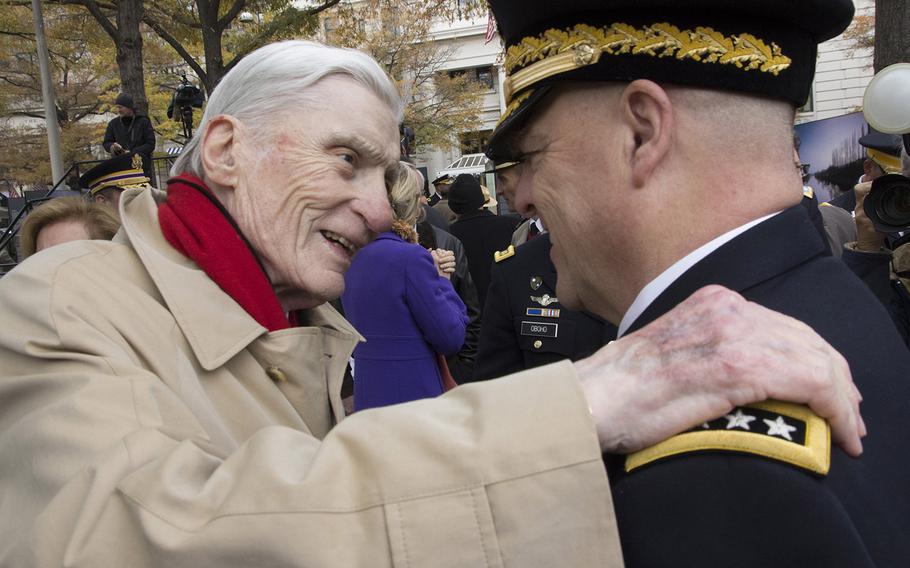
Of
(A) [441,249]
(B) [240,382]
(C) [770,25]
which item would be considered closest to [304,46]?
(B) [240,382]

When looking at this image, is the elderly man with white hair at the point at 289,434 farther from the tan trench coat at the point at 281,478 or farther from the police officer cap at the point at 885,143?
the police officer cap at the point at 885,143

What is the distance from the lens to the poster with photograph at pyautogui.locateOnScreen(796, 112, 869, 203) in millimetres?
10125

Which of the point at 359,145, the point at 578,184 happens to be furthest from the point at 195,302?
the point at 578,184

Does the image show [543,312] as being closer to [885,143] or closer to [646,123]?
[646,123]

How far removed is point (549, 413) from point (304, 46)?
146cm

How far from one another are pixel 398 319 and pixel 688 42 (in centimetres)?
299

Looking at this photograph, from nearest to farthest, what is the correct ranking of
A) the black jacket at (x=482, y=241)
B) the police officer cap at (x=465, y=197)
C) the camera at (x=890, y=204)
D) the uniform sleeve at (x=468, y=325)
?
the camera at (x=890, y=204), the uniform sleeve at (x=468, y=325), the black jacket at (x=482, y=241), the police officer cap at (x=465, y=197)

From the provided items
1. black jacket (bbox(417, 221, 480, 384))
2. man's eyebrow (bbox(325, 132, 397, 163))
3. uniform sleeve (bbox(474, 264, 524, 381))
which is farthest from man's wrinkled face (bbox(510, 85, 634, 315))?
black jacket (bbox(417, 221, 480, 384))

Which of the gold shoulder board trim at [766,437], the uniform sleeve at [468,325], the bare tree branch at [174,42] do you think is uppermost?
the bare tree branch at [174,42]

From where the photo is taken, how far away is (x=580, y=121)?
58.2 inches

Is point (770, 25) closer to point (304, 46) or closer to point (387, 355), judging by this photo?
point (304, 46)

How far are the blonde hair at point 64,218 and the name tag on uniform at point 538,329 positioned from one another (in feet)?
7.36

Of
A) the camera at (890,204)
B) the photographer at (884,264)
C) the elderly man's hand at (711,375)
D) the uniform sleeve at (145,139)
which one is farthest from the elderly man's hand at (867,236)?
the uniform sleeve at (145,139)

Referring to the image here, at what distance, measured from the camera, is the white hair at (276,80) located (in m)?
2.08
